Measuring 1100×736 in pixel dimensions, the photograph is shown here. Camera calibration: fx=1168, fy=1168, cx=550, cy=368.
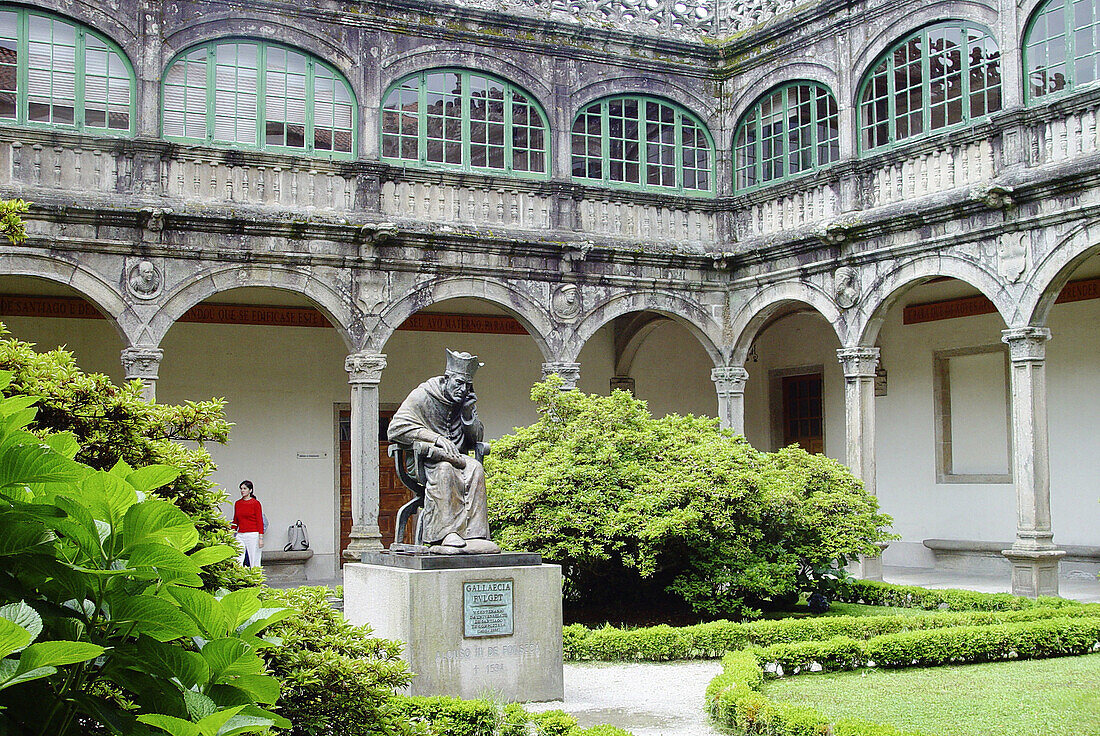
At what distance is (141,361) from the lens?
44.6ft

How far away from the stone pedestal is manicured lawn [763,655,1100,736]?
5.27ft

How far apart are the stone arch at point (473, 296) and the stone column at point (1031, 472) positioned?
19.2ft

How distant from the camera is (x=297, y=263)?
14.4 m

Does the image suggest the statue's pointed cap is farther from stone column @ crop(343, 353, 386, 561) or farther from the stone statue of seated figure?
stone column @ crop(343, 353, 386, 561)

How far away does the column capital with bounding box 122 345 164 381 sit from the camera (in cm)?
1352

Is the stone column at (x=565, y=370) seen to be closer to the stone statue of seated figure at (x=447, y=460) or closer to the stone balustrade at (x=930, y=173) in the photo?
the stone balustrade at (x=930, y=173)

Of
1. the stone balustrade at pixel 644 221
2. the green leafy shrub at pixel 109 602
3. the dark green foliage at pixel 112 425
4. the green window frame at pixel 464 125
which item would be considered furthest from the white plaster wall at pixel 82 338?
the green leafy shrub at pixel 109 602

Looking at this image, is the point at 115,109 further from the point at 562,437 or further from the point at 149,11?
the point at 562,437

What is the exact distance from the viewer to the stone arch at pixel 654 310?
15.9 metres

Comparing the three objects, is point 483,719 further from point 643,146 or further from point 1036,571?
point 643,146

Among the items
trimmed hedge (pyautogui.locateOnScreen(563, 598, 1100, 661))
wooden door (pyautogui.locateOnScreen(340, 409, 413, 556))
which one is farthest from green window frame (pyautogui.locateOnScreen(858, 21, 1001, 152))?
wooden door (pyautogui.locateOnScreen(340, 409, 413, 556))

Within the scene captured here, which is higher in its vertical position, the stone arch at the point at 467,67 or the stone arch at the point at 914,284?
the stone arch at the point at 467,67

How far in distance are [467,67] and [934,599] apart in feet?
29.2

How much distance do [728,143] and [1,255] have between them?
9.78 meters
